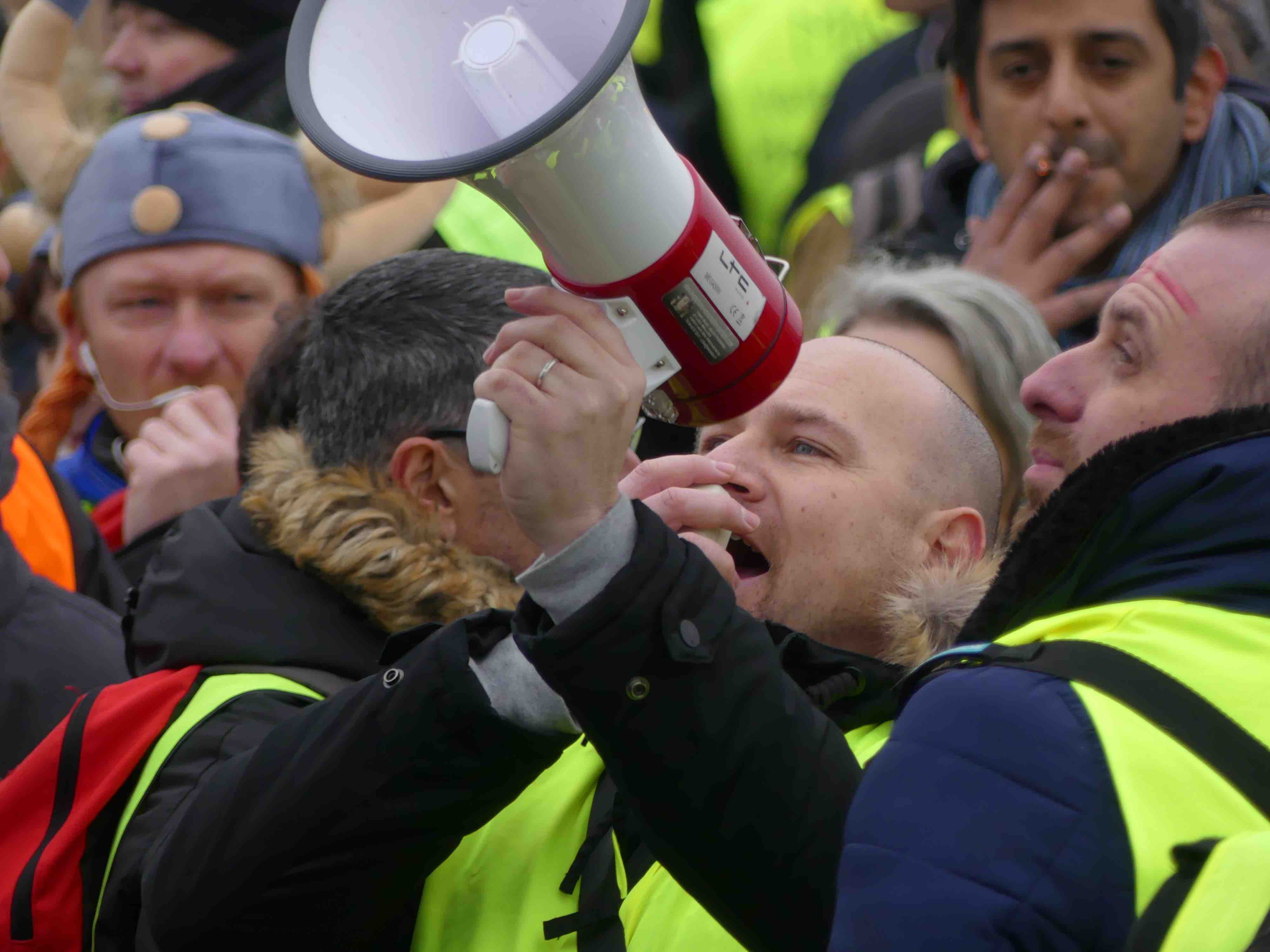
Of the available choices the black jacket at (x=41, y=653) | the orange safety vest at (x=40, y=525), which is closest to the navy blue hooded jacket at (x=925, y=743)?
the black jacket at (x=41, y=653)

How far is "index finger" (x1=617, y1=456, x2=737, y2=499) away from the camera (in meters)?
2.27

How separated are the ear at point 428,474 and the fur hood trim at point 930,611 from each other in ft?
2.50

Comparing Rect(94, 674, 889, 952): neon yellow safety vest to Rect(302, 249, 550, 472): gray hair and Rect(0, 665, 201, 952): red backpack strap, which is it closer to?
Rect(0, 665, 201, 952): red backpack strap

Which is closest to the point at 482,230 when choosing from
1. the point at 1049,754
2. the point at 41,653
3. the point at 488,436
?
the point at 41,653

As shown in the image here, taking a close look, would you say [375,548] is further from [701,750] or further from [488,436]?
[701,750]

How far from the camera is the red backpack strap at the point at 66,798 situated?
2354 millimetres

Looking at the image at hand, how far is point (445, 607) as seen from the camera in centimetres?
259

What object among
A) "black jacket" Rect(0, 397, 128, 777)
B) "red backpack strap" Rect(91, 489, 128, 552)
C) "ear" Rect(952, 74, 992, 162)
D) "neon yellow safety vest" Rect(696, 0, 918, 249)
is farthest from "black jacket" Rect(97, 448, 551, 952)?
"neon yellow safety vest" Rect(696, 0, 918, 249)

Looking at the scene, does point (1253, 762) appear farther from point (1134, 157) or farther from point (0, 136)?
point (0, 136)

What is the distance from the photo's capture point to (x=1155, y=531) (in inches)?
66.1

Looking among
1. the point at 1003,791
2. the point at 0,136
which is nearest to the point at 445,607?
the point at 1003,791

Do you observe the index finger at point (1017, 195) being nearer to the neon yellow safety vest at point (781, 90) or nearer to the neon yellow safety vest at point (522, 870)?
the neon yellow safety vest at point (781, 90)

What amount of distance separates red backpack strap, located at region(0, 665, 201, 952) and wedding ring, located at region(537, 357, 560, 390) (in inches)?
35.2

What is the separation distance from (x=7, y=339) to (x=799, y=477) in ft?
12.4
